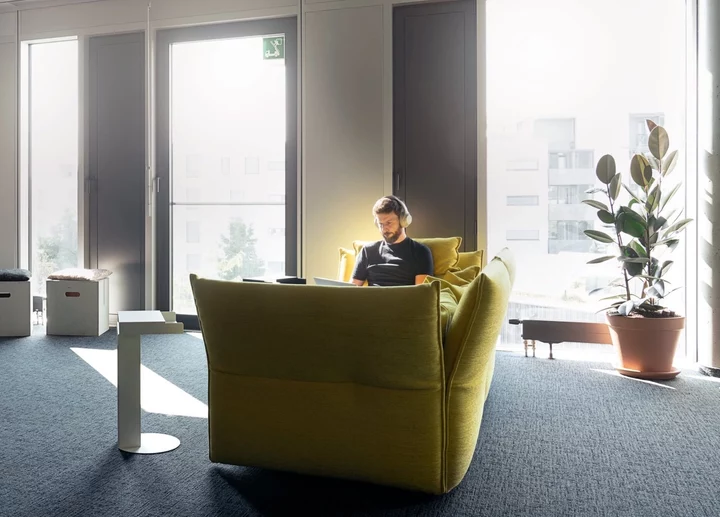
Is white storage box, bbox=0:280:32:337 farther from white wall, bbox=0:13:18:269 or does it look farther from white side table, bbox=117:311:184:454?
white side table, bbox=117:311:184:454

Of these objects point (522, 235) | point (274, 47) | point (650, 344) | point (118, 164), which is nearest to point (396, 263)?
point (522, 235)

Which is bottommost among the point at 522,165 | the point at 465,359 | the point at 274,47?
the point at 465,359

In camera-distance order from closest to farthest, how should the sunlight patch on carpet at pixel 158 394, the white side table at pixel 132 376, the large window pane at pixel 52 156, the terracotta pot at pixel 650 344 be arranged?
1. the white side table at pixel 132 376
2. the sunlight patch on carpet at pixel 158 394
3. the terracotta pot at pixel 650 344
4. the large window pane at pixel 52 156

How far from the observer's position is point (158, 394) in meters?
3.24

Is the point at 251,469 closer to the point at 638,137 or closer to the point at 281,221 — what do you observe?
the point at 281,221

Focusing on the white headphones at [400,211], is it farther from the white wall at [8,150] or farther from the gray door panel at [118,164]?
the white wall at [8,150]

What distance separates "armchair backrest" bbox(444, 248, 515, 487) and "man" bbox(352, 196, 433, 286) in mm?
1721

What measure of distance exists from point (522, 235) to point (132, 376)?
10.0 ft

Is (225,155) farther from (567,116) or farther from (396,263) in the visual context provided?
(567,116)

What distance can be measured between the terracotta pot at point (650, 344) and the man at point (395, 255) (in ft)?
4.08

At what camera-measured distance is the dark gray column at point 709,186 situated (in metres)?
3.72

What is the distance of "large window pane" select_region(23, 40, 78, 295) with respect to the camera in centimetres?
552

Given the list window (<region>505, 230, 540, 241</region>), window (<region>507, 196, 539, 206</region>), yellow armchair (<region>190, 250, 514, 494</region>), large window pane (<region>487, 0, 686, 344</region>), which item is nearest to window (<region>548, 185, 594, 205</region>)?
large window pane (<region>487, 0, 686, 344</region>)

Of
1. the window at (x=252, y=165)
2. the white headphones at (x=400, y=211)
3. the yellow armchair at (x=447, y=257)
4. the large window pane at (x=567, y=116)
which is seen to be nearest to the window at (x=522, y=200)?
the large window pane at (x=567, y=116)
